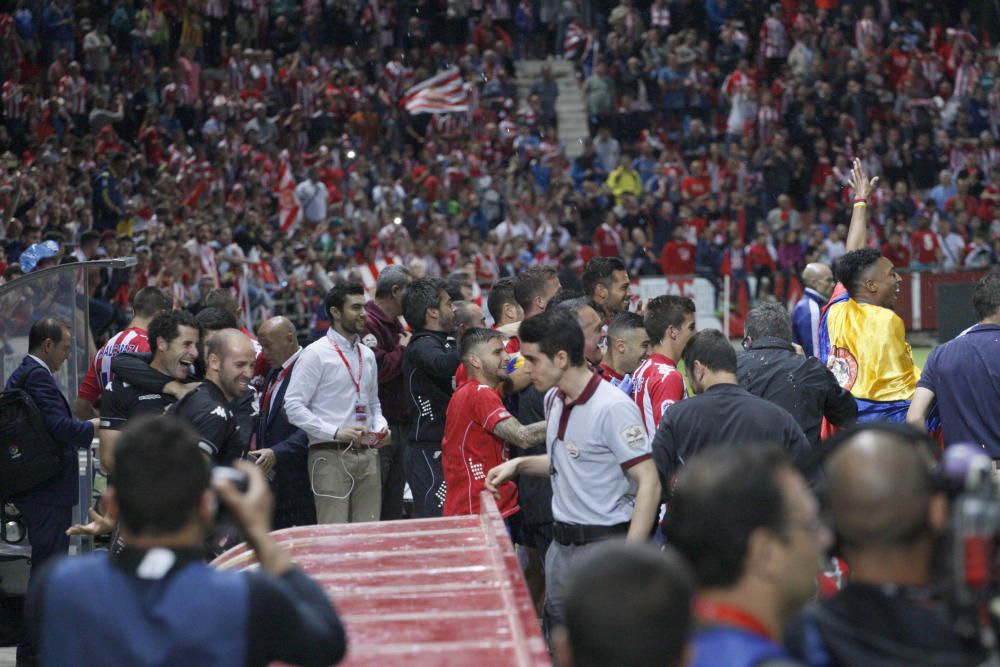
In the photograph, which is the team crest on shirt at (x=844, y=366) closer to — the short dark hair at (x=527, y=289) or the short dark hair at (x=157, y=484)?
the short dark hair at (x=527, y=289)

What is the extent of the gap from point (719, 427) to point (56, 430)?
3.72 meters

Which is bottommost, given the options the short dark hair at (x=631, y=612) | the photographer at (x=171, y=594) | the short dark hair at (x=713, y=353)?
the short dark hair at (x=713, y=353)

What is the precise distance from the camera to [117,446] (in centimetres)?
292

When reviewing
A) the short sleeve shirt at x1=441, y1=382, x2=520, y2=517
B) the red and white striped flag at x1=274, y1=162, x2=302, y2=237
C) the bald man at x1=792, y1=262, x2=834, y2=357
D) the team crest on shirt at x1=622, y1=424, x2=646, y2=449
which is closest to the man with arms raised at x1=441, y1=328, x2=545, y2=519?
the short sleeve shirt at x1=441, y1=382, x2=520, y2=517

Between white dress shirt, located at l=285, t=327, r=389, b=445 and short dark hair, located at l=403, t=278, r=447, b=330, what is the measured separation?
1.22 feet

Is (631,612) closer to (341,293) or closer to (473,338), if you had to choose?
(473,338)

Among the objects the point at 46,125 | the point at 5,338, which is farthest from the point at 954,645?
the point at 46,125

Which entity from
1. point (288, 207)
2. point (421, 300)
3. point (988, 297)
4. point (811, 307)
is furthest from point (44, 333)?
point (288, 207)

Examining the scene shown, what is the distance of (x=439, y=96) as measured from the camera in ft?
86.1

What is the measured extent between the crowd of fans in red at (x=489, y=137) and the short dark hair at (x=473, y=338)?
928cm

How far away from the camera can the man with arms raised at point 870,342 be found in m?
7.64

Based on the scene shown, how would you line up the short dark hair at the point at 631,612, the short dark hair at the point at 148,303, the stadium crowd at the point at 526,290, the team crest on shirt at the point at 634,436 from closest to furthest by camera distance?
the short dark hair at the point at 631,612 → the stadium crowd at the point at 526,290 → the team crest on shirt at the point at 634,436 → the short dark hair at the point at 148,303

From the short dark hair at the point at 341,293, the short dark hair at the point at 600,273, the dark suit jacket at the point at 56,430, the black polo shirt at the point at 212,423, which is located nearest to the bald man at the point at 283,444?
the short dark hair at the point at 341,293

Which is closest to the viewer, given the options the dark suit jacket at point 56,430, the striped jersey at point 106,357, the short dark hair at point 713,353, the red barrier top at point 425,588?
the red barrier top at point 425,588
